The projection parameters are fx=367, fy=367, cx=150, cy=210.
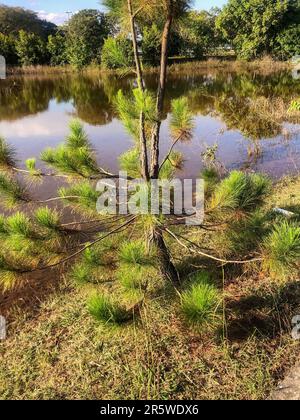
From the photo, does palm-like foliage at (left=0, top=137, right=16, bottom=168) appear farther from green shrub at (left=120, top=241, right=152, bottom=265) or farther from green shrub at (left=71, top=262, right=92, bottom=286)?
green shrub at (left=120, top=241, right=152, bottom=265)

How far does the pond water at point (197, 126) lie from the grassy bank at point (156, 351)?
288 cm

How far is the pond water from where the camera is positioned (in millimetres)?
6672

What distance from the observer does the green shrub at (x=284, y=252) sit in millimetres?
1709

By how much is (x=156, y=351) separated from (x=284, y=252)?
98 cm

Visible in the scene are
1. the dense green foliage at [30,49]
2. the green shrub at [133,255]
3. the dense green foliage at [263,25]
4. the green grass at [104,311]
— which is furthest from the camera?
the dense green foliage at [263,25]

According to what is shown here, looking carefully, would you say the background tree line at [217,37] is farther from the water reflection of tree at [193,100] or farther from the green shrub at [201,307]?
the green shrub at [201,307]

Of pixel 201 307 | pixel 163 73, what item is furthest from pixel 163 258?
pixel 163 73

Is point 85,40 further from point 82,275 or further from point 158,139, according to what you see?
point 82,275

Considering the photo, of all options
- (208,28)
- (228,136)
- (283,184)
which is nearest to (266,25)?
(208,28)

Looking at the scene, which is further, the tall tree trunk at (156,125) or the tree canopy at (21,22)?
the tree canopy at (21,22)

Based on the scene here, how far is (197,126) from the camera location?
8852 mm

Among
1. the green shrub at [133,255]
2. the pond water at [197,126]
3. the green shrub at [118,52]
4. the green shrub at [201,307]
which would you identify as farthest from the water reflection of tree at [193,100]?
the green shrub at [201,307]

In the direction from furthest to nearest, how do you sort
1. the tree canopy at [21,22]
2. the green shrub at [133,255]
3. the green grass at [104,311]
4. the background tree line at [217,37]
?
the tree canopy at [21,22]
the background tree line at [217,37]
the green shrub at [133,255]
the green grass at [104,311]
